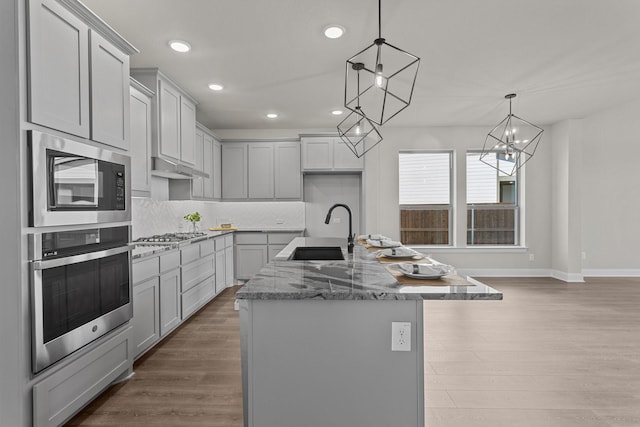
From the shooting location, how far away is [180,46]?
10.0ft

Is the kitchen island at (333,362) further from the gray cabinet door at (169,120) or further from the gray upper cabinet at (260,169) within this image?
the gray upper cabinet at (260,169)

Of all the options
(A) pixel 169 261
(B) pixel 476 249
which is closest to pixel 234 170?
(A) pixel 169 261

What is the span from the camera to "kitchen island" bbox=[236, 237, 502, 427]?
146cm

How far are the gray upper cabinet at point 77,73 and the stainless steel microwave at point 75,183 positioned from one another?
108mm

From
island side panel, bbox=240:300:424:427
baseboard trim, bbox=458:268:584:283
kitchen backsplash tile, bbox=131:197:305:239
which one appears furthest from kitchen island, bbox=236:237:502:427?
baseboard trim, bbox=458:268:584:283

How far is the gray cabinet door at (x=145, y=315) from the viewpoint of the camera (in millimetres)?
2736

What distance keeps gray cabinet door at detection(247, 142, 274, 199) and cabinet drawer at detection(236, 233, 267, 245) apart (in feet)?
2.34

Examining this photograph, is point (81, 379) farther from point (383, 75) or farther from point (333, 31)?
point (383, 75)

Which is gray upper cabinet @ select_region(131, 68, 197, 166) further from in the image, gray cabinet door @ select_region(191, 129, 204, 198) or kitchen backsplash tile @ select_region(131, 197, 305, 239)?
kitchen backsplash tile @ select_region(131, 197, 305, 239)

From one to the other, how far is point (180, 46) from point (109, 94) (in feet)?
3.33

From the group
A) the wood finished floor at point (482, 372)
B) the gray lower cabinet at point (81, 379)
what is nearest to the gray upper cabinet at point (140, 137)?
the gray lower cabinet at point (81, 379)

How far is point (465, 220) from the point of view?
20.2 ft

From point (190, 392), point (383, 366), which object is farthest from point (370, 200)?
point (383, 366)

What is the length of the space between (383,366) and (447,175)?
537 centimetres
